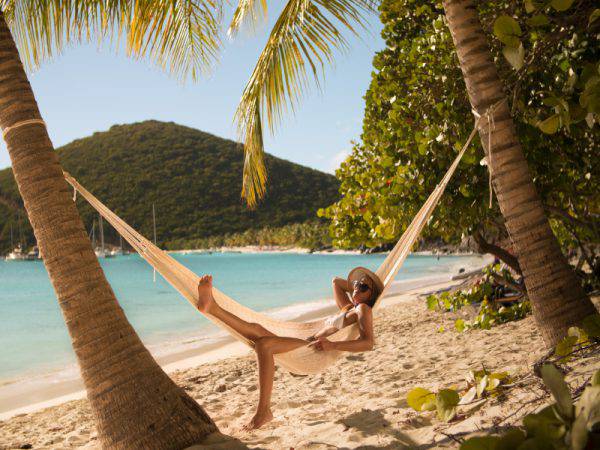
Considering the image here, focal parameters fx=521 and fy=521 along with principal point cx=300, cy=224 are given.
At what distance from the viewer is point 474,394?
1.60 meters

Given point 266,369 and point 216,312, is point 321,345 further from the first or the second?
point 216,312

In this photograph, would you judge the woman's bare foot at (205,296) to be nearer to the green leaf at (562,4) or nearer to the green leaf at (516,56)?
the green leaf at (516,56)

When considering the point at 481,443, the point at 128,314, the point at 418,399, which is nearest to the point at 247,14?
the point at 418,399

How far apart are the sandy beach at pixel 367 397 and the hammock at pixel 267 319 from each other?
0.84 feet

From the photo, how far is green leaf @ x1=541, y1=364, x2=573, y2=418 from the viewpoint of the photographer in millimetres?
655

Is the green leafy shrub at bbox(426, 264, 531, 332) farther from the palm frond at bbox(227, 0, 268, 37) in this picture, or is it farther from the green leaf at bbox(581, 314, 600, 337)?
the palm frond at bbox(227, 0, 268, 37)

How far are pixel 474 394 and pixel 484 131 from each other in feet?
3.07

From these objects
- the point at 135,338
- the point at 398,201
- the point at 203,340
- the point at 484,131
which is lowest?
the point at 203,340

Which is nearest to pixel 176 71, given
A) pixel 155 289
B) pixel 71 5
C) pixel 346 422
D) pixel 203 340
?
pixel 71 5

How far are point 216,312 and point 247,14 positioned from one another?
211cm

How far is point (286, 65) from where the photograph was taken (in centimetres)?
330

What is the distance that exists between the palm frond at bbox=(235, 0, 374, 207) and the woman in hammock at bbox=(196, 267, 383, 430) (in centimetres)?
98

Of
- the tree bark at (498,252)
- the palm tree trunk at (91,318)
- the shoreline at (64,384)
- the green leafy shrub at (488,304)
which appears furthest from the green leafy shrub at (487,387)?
the shoreline at (64,384)

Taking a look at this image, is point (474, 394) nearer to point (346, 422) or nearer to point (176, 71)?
point (346, 422)
